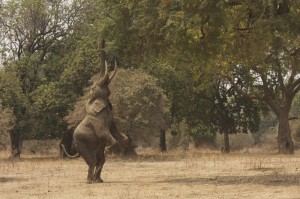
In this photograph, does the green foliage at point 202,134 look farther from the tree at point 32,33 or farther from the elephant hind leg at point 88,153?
the elephant hind leg at point 88,153

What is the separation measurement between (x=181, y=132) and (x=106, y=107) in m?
43.2

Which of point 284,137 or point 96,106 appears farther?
point 284,137

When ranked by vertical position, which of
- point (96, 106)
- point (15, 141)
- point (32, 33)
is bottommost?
point (15, 141)

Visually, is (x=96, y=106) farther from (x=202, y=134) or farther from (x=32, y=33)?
(x=202, y=134)

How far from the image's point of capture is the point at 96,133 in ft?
51.7

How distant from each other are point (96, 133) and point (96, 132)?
29mm

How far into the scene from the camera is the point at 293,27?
45.4 feet

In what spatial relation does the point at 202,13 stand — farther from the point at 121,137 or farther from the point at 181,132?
the point at 181,132

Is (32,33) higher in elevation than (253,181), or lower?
higher

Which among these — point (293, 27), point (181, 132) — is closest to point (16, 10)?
point (181, 132)

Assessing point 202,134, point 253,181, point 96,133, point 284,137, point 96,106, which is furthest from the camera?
point 202,134

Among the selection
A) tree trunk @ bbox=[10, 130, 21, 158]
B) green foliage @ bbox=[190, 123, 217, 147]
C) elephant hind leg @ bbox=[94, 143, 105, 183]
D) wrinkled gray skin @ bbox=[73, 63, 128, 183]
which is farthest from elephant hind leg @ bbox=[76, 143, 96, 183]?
green foliage @ bbox=[190, 123, 217, 147]

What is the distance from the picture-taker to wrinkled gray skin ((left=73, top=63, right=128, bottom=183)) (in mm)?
15789

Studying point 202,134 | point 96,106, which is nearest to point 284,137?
point 202,134
